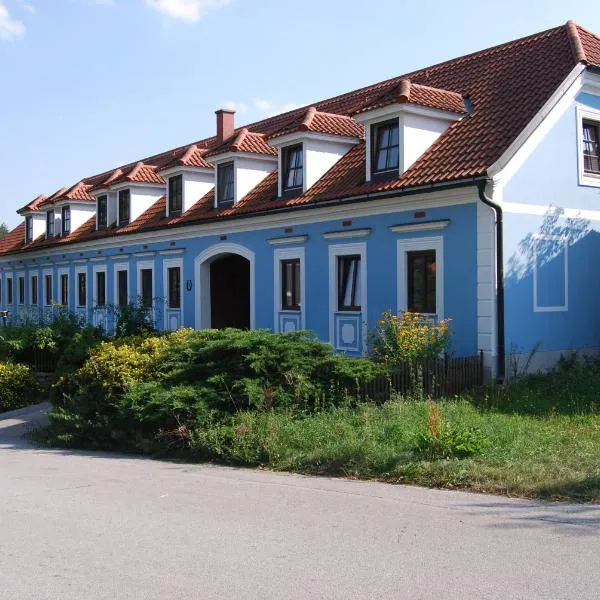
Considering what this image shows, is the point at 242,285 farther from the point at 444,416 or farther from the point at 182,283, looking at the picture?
the point at 444,416

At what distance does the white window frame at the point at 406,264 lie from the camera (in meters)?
16.8

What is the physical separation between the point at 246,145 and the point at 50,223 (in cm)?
1690

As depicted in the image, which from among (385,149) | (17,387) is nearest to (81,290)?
(17,387)

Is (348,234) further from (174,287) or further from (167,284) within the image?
(167,284)

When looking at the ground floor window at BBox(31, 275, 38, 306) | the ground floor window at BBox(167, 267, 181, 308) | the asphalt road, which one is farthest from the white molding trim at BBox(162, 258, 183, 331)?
the asphalt road

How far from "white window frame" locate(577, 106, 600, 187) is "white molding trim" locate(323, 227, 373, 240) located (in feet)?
15.7

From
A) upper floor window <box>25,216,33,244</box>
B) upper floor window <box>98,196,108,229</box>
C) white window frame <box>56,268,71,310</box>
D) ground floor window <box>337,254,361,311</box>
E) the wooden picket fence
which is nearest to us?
the wooden picket fence

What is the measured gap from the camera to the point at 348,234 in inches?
746

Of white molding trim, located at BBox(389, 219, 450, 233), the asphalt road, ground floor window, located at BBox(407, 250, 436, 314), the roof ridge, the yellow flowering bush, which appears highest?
the roof ridge

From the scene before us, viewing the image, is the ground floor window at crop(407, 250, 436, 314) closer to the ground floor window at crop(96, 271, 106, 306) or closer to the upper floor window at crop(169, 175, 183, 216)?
the upper floor window at crop(169, 175, 183, 216)

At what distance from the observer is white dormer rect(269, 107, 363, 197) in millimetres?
20625

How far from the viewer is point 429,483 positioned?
9.29m

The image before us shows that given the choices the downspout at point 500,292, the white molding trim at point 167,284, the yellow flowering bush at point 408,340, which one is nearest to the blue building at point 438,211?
the downspout at point 500,292

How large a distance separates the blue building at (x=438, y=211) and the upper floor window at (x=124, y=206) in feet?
16.6
